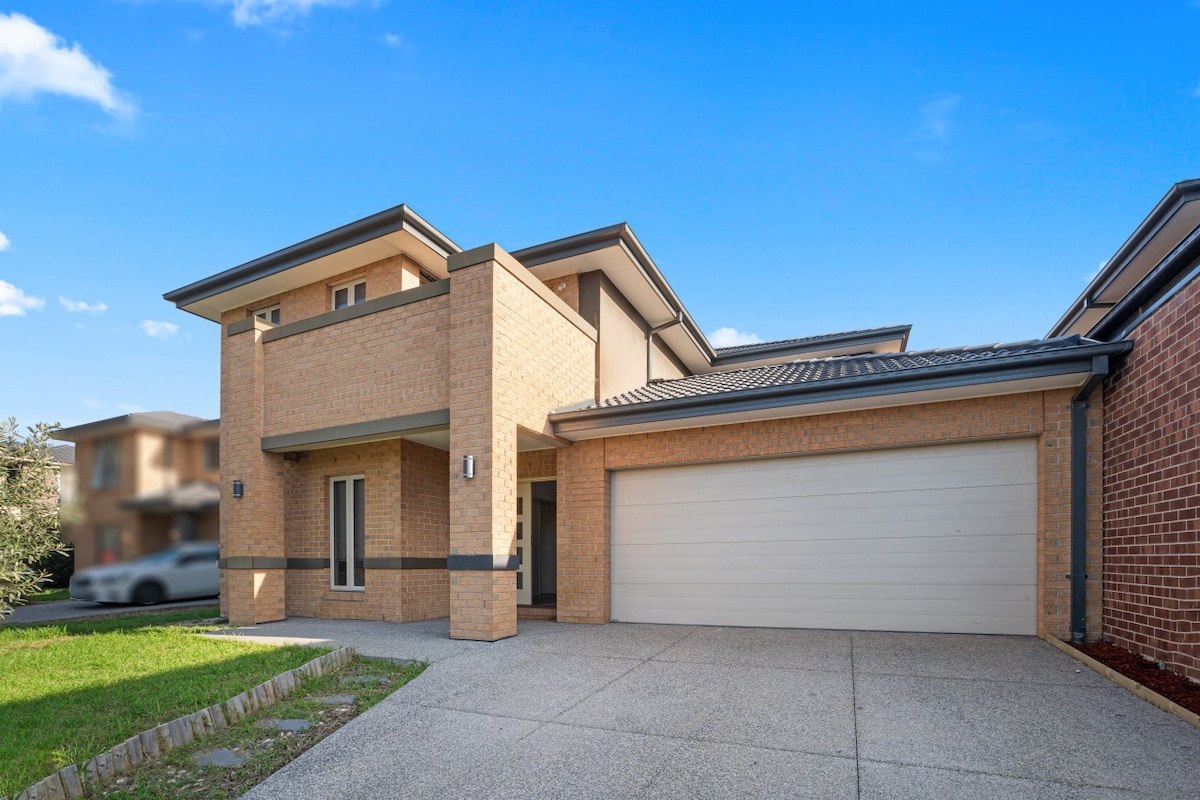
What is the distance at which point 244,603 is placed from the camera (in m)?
10.5

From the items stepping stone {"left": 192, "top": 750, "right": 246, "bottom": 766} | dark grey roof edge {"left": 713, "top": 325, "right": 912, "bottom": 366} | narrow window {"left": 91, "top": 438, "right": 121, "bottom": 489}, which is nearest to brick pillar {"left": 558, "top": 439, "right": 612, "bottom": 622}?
stepping stone {"left": 192, "top": 750, "right": 246, "bottom": 766}

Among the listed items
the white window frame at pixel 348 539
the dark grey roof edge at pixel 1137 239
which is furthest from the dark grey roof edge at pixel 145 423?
the dark grey roof edge at pixel 1137 239

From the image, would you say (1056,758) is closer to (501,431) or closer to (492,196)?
(501,431)

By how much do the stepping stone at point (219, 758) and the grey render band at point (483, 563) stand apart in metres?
3.74

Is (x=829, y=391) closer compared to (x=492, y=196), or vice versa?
(x=829, y=391)

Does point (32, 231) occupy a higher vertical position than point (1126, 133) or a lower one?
lower

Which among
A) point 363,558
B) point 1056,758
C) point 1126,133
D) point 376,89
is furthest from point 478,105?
point 1056,758

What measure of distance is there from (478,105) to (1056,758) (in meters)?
10.6

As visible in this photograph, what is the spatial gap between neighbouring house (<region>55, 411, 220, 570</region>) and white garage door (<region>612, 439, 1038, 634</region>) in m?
6.99

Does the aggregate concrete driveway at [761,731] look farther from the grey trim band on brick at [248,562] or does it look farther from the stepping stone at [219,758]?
the grey trim band on brick at [248,562]

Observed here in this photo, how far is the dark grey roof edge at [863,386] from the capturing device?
279 inches

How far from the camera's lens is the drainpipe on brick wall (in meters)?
7.23

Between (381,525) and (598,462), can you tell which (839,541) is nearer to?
(598,462)

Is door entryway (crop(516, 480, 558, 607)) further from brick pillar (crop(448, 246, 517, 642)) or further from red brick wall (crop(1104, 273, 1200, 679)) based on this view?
red brick wall (crop(1104, 273, 1200, 679))
